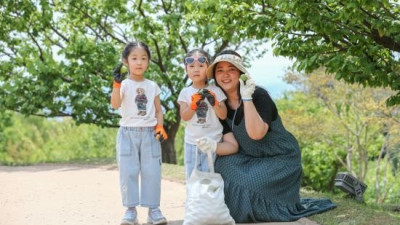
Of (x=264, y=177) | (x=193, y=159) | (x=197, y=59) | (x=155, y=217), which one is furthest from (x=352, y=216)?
(x=197, y=59)

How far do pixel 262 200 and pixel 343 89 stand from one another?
11.2 m

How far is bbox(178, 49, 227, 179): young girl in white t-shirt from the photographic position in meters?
5.15

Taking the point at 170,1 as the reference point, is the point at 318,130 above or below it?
below

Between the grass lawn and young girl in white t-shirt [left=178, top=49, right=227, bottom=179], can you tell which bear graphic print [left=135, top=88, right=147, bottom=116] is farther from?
the grass lawn

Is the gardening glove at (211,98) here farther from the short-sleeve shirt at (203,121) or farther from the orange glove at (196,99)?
the short-sleeve shirt at (203,121)

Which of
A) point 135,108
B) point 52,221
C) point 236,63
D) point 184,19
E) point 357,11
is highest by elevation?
point 184,19

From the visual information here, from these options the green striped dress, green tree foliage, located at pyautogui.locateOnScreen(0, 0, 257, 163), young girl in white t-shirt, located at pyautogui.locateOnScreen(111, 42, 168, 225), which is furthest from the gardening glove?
green tree foliage, located at pyautogui.locateOnScreen(0, 0, 257, 163)

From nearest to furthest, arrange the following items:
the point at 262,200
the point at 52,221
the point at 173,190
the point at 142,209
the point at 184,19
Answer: the point at 262,200 < the point at 52,221 < the point at 142,209 < the point at 173,190 < the point at 184,19

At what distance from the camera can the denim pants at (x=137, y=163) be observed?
206 inches

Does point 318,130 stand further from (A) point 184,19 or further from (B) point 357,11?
(B) point 357,11

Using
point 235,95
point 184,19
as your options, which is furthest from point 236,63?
point 184,19

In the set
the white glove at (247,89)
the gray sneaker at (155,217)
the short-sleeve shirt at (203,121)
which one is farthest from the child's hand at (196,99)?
the gray sneaker at (155,217)

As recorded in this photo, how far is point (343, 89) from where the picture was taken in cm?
1573

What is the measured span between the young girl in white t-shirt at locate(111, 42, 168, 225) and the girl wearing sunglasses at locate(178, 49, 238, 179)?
0.27m
